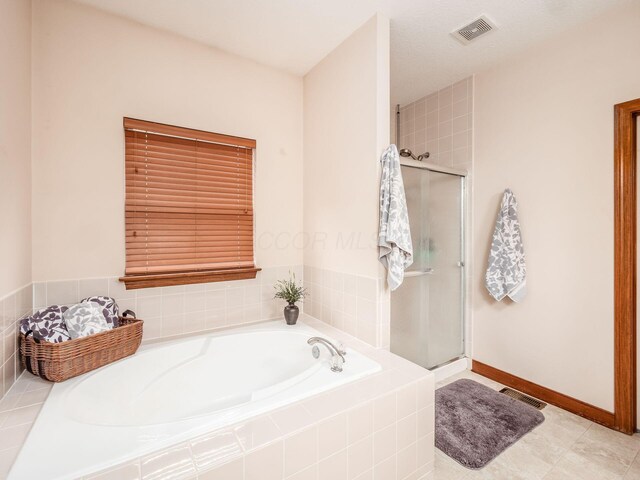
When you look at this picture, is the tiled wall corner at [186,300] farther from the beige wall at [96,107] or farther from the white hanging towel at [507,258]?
the white hanging towel at [507,258]

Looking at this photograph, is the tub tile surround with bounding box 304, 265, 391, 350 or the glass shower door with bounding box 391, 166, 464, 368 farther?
the glass shower door with bounding box 391, 166, 464, 368

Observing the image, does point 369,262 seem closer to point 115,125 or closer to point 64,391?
point 64,391

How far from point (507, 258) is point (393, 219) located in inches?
46.2

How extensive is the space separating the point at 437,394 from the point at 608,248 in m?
1.50

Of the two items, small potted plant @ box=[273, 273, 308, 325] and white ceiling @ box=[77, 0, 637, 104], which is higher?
white ceiling @ box=[77, 0, 637, 104]

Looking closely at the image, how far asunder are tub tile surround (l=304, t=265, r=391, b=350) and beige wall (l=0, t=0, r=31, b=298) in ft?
5.73

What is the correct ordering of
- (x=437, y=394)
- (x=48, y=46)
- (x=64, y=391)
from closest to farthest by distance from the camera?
(x=64, y=391)
(x=48, y=46)
(x=437, y=394)

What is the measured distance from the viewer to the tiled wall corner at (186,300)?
176 cm

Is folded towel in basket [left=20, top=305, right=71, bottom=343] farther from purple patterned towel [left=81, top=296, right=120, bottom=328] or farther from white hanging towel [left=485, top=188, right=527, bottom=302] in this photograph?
white hanging towel [left=485, top=188, right=527, bottom=302]

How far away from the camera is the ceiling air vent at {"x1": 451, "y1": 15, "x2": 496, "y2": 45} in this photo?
76.5 inches

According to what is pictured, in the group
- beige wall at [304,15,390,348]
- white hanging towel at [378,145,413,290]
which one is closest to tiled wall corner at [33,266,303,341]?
beige wall at [304,15,390,348]

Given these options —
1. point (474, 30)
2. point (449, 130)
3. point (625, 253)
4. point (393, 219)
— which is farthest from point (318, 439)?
point (449, 130)

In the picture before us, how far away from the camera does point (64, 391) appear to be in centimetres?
132

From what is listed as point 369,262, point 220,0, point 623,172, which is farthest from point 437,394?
point 220,0
